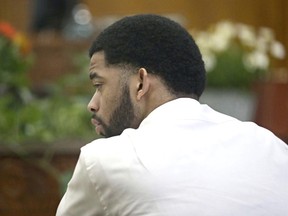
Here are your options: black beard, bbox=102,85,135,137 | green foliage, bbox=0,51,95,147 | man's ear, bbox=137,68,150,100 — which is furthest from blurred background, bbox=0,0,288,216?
man's ear, bbox=137,68,150,100

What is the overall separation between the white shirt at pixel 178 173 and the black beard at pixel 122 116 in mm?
77

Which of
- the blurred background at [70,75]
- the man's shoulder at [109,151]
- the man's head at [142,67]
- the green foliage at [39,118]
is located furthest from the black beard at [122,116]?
the green foliage at [39,118]

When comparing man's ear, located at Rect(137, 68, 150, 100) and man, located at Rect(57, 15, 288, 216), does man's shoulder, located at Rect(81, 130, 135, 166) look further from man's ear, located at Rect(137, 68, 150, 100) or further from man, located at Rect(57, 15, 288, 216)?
man's ear, located at Rect(137, 68, 150, 100)

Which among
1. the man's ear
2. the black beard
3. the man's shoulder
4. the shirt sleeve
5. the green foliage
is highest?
the man's ear

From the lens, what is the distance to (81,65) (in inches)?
245

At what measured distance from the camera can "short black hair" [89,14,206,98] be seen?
8.66ft

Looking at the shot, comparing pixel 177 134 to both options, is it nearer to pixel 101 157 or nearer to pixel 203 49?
pixel 101 157

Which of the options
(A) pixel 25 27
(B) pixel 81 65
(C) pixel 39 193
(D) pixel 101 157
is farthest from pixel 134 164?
(A) pixel 25 27

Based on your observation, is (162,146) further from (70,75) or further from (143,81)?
(70,75)

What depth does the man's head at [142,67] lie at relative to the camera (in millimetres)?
2643

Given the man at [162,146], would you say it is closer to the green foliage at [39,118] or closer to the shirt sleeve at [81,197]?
the shirt sleeve at [81,197]

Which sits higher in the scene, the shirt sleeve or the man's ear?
the man's ear

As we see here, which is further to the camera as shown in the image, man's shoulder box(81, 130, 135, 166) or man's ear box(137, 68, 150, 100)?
man's ear box(137, 68, 150, 100)

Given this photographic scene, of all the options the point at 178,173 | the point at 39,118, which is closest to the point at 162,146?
the point at 178,173
